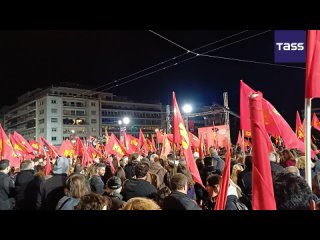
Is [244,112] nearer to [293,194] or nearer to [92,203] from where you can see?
[92,203]

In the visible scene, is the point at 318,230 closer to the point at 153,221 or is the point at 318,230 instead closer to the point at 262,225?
the point at 262,225

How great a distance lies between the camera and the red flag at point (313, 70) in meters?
3.42

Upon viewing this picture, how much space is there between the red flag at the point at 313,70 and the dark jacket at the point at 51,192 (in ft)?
13.8

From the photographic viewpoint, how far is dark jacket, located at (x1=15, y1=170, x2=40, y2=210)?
713cm

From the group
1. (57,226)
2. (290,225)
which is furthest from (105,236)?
(290,225)

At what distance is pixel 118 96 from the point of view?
404ft

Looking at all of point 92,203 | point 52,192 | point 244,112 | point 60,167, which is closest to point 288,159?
point 244,112

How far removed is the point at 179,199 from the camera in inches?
A: 165

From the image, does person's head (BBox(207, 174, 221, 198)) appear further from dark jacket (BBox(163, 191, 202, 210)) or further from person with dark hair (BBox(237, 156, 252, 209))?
dark jacket (BBox(163, 191, 202, 210))

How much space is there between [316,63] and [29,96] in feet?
399

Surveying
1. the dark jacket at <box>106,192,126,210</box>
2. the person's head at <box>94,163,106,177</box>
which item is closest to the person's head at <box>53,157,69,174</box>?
the dark jacket at <box>106,192,126,210</box>

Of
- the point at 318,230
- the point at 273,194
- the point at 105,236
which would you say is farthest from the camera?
the point at 273,194

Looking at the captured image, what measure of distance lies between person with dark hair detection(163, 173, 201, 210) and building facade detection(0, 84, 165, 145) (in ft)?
316

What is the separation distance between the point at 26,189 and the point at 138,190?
265 centimetres
